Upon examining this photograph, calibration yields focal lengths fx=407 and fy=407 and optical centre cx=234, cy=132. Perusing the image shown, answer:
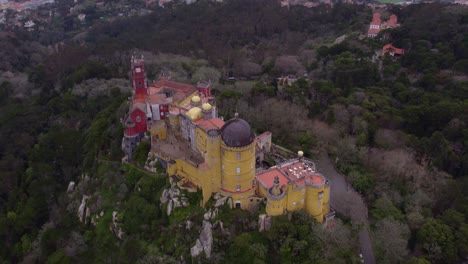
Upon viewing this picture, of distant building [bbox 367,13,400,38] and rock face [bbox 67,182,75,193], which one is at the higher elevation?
distant building [bbox 367,13,400,38]

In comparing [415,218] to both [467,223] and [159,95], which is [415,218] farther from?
[159,95]

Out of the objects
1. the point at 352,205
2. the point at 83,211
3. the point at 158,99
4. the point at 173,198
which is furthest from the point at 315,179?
the point at 83,211

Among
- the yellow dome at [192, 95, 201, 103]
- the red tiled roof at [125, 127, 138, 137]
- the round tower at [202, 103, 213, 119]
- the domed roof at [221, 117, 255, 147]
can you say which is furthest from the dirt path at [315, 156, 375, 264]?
the red tiled roof at [125, 127, 138, 137]

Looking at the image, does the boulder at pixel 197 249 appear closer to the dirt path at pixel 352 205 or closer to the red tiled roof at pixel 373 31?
the dirt path at pixel 352 205

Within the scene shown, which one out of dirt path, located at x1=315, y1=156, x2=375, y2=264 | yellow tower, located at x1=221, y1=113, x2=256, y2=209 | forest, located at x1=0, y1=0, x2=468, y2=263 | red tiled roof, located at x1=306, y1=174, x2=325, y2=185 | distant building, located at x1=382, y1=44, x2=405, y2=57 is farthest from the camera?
distant building, located at x1=382, y1=44, x2=405, y2=57

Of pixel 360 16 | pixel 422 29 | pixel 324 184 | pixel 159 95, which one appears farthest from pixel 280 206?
pixel 360 16

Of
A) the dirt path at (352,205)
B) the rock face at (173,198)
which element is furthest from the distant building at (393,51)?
the rock face at (173,198)

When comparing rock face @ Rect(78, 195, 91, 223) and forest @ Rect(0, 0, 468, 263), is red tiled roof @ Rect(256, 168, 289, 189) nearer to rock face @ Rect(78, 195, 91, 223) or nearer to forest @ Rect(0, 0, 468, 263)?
forest @ Rect(0, 0, 468, 263)
